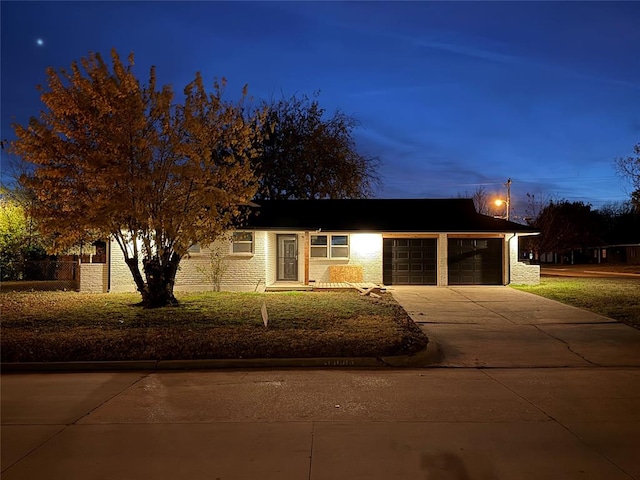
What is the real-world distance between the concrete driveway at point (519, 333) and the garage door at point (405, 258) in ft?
15.5

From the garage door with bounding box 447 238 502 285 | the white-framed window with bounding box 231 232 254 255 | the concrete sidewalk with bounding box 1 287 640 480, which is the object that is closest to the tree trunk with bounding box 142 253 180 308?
the white-framed window with bounding box 231 232 254 255

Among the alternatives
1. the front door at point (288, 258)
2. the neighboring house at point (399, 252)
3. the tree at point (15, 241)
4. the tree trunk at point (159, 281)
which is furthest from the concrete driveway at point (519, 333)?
the tree at point (15, 241)

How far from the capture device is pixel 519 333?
1179 centimetres

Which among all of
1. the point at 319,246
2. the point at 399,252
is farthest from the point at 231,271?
the point at 399,252

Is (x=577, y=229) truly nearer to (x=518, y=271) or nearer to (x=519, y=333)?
(x=518, y=271)

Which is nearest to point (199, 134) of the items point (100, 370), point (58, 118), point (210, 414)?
point (58, 118)

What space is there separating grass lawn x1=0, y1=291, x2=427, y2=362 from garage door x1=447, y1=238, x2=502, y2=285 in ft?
23.9

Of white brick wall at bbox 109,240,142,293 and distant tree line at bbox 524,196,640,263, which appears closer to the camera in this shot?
white brick wall at bbox 109,240,142,293

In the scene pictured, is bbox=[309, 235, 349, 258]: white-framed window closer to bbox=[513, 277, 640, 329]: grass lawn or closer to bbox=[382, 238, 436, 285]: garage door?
bbox=[382, 238, 436, 285]: garage door

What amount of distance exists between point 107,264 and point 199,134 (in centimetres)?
852

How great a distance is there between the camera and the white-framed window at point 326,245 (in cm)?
2291

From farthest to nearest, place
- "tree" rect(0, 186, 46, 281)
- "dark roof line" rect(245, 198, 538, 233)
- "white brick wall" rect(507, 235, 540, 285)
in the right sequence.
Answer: "tree" rect(0, 186, 46, 281), "white brick wall" rect(507, 235, 540, 285), "dark roof line" rect(245, 198, 538, 233)

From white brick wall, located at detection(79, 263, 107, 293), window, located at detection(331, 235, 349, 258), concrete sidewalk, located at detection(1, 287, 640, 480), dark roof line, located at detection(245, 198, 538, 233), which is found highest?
dark roof line, located at detection(245, 198, 538, 233)

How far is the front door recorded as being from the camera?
23.0m
